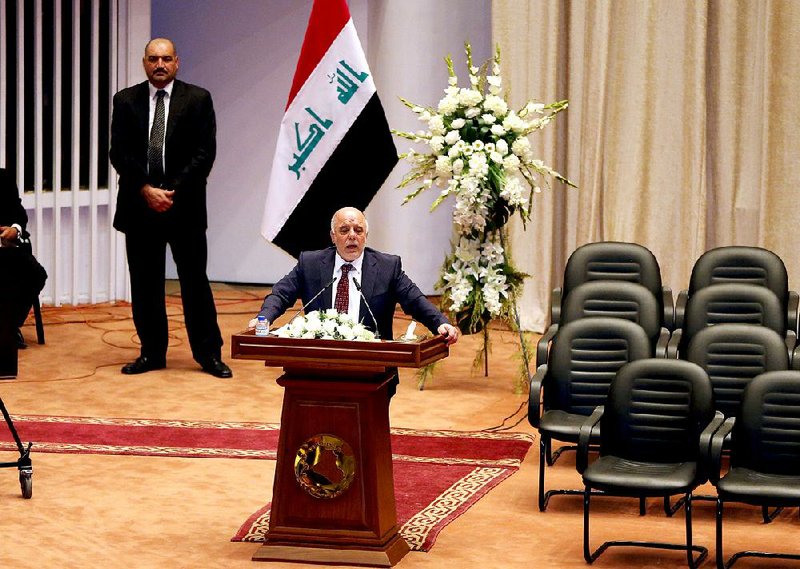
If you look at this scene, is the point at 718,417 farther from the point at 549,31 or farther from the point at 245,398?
the point at 549,31

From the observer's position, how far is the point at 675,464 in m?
6.09

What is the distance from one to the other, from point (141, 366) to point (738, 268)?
3.78 meters

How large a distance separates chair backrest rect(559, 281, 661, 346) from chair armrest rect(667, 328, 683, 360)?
3.6 inches

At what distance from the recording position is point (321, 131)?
356 inches

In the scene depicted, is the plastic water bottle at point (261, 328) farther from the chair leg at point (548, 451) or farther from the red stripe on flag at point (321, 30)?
the red stripe on flag at point (321, 30)

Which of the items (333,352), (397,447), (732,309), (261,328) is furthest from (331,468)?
(732,309)

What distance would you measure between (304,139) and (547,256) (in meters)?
3.02

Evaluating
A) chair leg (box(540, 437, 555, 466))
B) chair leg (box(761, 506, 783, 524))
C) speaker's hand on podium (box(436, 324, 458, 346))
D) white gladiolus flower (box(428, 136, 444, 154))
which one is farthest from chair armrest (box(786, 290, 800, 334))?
speaker's hand on podium (box(436, 324, 458, 346))

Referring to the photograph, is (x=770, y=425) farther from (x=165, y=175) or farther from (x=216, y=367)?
(x=165, y=175)

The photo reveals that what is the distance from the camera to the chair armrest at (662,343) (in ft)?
Result: 24.3

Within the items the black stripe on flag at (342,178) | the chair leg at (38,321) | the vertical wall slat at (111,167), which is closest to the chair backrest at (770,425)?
the black stripe on flag at (342,178)

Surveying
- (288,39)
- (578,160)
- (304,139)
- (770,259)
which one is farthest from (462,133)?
(288,39)

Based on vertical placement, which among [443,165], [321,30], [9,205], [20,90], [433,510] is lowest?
[433,510]

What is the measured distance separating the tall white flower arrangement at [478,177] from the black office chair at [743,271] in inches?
40.7
